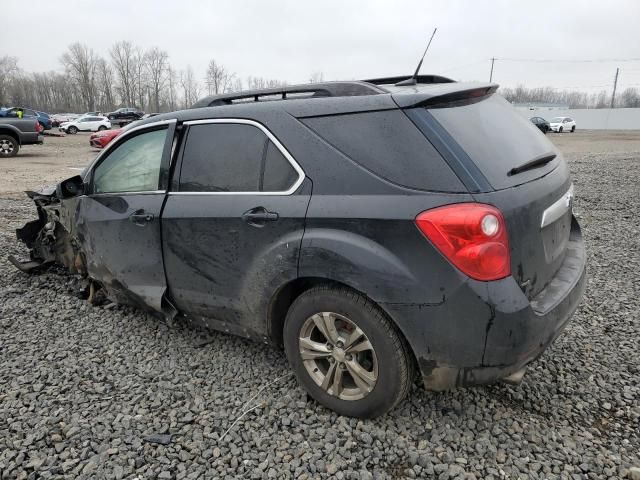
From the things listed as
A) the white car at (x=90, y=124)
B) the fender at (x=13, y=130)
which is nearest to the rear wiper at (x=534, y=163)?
the fender at (x=13, y=130)

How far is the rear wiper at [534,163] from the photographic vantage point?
2317mm

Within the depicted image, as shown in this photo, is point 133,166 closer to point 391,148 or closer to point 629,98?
point 391,148

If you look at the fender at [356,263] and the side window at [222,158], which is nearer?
the fender at [356,263]

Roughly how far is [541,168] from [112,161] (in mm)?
3037

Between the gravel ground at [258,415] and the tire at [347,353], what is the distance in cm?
15

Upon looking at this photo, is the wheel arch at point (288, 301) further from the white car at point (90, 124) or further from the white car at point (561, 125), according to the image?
the white car at point (561, 125)

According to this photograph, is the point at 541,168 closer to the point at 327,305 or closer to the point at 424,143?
the point at 424,143

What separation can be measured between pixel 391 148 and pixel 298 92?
845 mm

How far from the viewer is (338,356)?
2.46 m

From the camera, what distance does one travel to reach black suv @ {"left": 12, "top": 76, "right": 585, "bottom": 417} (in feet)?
6.93

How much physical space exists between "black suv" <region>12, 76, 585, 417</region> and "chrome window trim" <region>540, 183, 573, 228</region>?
19mm

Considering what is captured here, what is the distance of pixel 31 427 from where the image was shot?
2557mm

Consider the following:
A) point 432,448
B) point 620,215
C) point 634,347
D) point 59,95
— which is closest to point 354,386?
point 432,448

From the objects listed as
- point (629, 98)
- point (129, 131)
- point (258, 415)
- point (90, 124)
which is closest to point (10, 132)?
point (129, 131)
